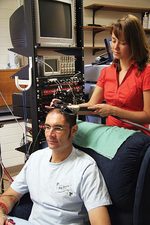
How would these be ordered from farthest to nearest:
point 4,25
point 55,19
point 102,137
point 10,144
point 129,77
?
point 4,25
point 10,144
point 55,19
point 129,77
point 102,137

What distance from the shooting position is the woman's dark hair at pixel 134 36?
147 cm

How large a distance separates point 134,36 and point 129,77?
236mm

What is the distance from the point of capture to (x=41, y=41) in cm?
187

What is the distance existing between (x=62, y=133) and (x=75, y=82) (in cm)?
92

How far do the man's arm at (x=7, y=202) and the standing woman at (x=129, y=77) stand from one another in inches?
25.9

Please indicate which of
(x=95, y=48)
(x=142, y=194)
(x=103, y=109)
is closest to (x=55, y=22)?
(x=103, y=109)

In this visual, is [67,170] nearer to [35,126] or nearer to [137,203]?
[137,203]

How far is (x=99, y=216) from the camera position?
1161 mm

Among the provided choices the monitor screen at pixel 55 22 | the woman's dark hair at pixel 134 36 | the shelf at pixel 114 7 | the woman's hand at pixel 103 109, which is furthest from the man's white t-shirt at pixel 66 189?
the shelf at pixel 114 7

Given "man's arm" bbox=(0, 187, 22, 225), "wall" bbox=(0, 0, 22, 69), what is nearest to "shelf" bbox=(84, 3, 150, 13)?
"wall" bbox=(0, 0, 22, 69)

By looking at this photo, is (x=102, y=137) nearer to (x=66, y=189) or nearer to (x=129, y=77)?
(x=66, y=189)

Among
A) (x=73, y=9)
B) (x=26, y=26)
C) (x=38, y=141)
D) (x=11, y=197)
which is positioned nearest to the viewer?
(x=11, y=197)

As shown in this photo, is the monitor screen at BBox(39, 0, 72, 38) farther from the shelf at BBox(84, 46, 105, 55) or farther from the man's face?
the shelf at BBox(84, 46, 105, 55)

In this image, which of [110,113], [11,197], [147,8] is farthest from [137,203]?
[147,8]
